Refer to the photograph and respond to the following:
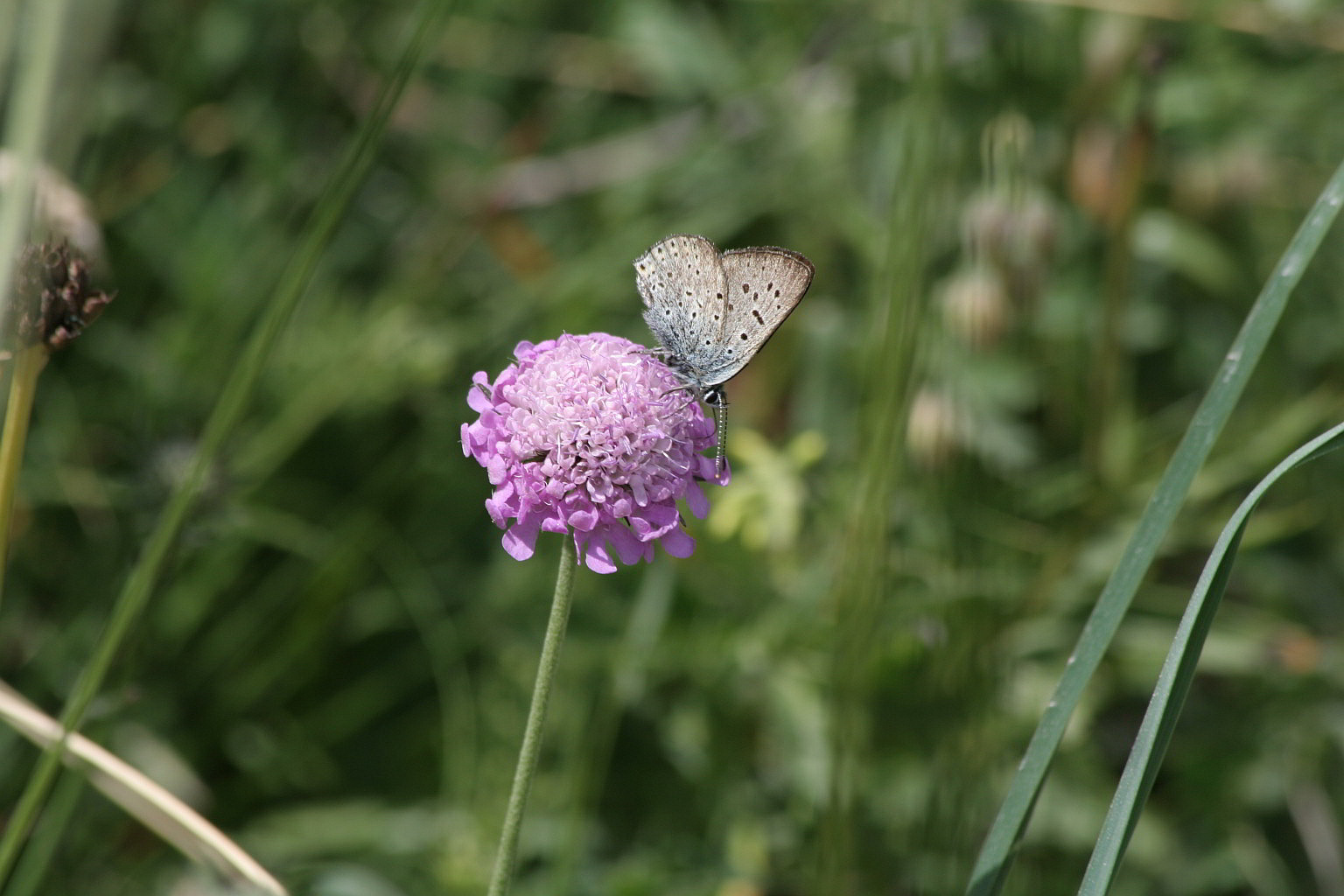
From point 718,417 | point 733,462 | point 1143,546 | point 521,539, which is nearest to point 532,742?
point 521,539

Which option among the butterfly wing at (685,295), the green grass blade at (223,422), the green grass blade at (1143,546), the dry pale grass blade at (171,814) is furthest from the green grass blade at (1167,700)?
the green grass blade at (223,422)

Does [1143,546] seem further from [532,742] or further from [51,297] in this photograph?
[51,297]

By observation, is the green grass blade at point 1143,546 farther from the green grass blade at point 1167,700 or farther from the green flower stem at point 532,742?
the green flower stem at point 532,742

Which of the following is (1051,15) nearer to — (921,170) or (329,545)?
(921,170)

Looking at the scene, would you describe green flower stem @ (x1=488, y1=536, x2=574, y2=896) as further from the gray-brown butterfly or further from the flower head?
the gray-brown butterfly

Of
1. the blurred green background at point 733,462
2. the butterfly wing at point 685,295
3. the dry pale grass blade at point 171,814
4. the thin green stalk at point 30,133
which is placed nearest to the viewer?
the thin green stalk at point 30,133

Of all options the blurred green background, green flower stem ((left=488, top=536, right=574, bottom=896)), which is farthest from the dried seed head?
the blurred green background
